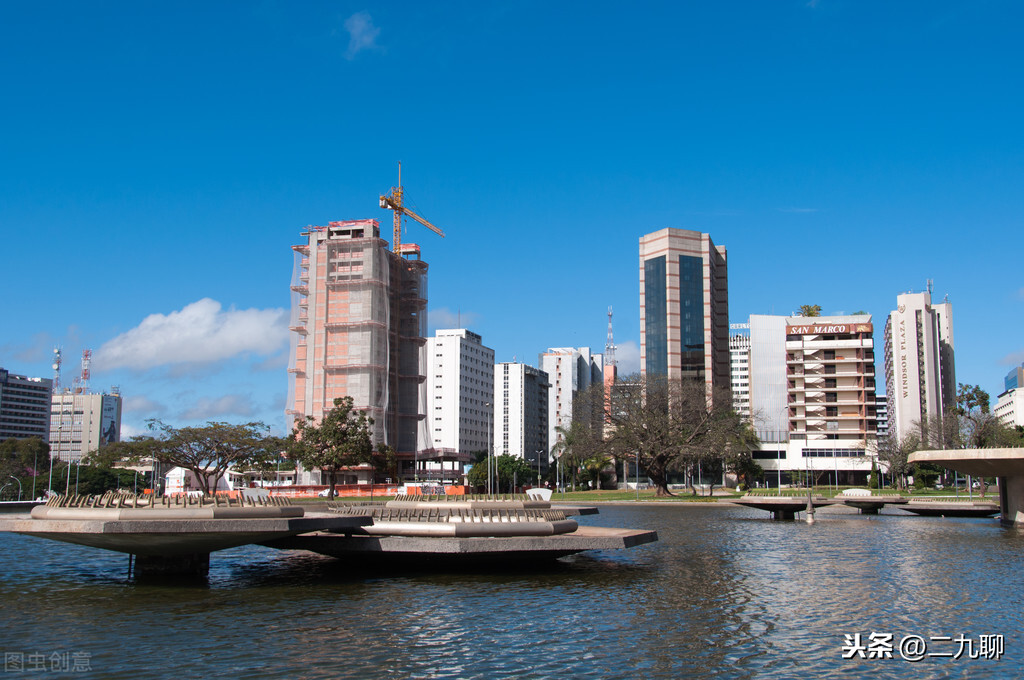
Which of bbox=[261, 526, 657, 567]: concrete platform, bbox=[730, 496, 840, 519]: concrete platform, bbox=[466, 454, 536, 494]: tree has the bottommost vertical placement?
bbox=[466, 454, 536, 494]: tree

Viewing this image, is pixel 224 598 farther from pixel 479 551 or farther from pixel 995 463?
pixel 995 463

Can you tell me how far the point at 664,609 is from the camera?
693 inches

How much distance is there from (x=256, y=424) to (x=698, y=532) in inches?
2137

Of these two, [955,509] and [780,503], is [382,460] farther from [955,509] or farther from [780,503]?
[955,509]

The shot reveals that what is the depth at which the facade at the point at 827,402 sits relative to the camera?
401 ft

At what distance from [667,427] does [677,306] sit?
5260cm

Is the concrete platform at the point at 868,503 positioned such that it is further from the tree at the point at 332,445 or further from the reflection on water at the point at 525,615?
the tree at the point at 332,445

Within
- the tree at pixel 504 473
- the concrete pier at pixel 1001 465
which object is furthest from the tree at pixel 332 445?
the concrete pier at pixel 1001 465

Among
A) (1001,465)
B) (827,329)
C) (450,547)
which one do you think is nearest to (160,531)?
(450,547)

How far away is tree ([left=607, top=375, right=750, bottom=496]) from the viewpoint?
260ft

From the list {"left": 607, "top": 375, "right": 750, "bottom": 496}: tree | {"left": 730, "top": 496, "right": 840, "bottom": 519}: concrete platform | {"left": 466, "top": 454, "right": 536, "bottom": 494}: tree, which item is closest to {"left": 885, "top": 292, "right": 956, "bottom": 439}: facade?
{"left": 607, "top": 375, "right": 750, "bottom": 496}: tree

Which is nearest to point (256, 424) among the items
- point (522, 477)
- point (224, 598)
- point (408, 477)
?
point (408, 477)

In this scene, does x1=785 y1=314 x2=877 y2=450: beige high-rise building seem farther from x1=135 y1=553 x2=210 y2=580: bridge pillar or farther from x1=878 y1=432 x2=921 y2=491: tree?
x1=135 y1=553 x2=210 y2=580: bridge pillar

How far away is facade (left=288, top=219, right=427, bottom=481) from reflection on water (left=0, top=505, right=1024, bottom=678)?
88.3 m
